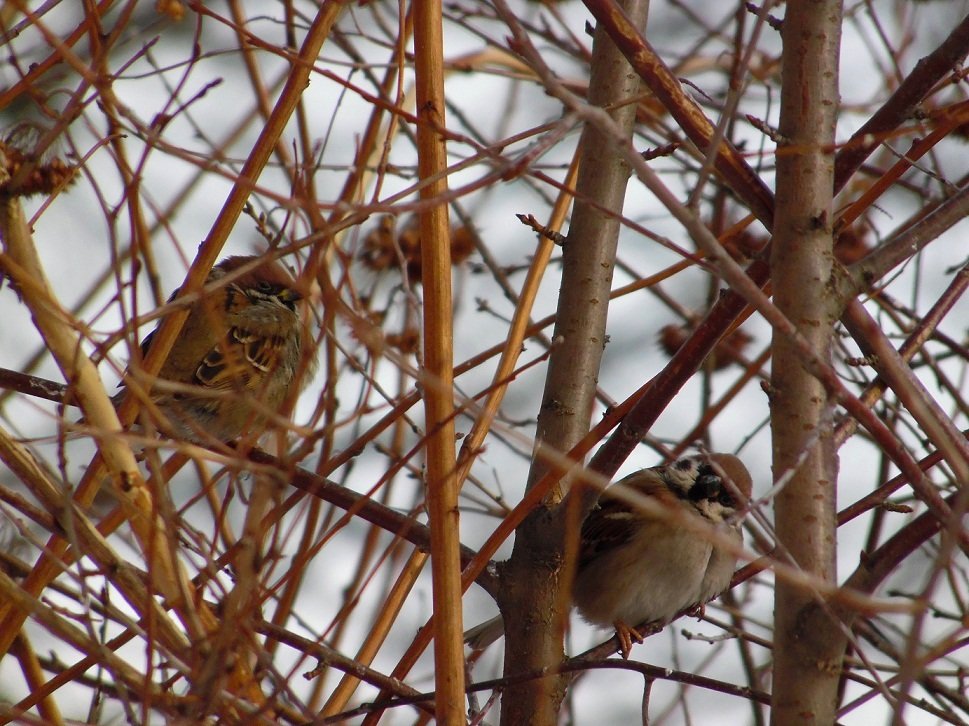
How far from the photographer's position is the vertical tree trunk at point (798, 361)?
1.87 meters

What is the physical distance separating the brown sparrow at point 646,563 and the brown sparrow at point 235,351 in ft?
4.20

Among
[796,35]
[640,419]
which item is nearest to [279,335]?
[640,419]

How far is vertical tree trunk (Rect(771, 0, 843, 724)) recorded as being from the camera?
73.7 inches

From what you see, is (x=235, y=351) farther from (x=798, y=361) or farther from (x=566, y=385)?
(x=798, y=361)

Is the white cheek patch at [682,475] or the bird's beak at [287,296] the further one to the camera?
the bird's beak at [287,296]

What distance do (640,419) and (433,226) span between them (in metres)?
0.55

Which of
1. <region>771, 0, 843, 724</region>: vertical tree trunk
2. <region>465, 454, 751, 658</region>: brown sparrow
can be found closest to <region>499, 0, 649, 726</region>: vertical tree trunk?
<region>771, 0, 843, 724</region>: vertical tree trunk

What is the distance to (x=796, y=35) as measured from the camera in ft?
6.33

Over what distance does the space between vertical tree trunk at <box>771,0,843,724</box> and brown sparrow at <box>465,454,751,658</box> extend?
162 cm

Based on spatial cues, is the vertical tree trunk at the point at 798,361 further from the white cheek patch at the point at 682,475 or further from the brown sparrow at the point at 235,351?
the brown sparrow at the point at 235,351

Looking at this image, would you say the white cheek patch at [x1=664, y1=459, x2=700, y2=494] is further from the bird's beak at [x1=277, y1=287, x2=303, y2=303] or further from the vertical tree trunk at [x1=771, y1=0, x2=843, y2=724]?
the vertical tree trunk at [x1=771, y1=0, x2=843, y2=724]

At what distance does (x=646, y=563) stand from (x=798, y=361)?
2035mm

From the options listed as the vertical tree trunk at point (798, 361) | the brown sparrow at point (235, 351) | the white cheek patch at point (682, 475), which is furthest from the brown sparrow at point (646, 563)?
the vertical tree trunk at point (798, 361)

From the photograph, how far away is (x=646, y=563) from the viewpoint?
3.76 meters
